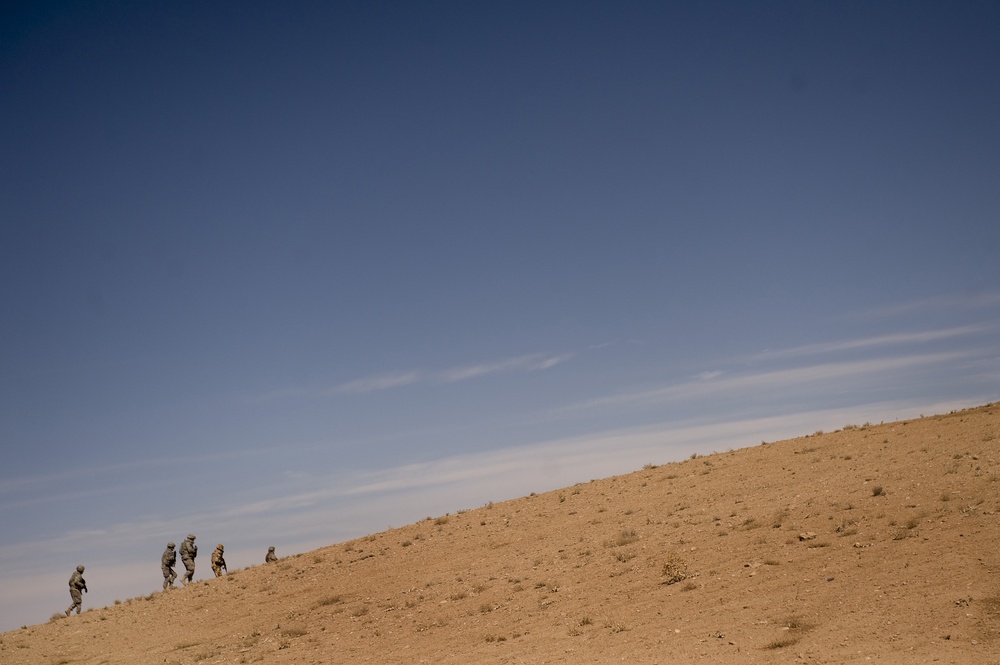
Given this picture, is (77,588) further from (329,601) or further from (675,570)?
(675,570)

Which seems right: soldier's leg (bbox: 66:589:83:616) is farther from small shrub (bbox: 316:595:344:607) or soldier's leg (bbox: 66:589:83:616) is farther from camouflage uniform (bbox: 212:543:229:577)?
small shrub (bbox: 316:595:344:607)

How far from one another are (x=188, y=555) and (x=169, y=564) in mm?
1191

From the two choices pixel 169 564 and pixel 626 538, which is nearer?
pixel 626 538

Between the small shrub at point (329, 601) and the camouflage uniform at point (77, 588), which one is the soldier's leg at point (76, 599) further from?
the small shrub at point (329, 601)

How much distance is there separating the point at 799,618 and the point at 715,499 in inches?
466

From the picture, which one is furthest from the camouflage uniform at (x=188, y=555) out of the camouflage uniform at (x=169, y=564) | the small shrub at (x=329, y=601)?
the small shrub at (x=329, y=601)

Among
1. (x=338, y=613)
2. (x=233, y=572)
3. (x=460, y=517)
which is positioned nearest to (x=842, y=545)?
(x=338, y=613)

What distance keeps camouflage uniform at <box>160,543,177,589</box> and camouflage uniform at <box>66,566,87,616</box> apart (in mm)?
3239

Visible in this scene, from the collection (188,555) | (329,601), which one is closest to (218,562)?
(188,555)

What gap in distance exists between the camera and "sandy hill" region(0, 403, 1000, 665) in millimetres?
13508

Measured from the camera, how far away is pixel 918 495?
1944 cm

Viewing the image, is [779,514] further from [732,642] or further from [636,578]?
[732,642]

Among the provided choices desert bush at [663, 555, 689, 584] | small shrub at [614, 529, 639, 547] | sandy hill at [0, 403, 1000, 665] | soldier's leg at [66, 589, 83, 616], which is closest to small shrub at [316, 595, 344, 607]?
sandy hill at [0, 403, 1000, 665]

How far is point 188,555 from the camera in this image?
33.0m
